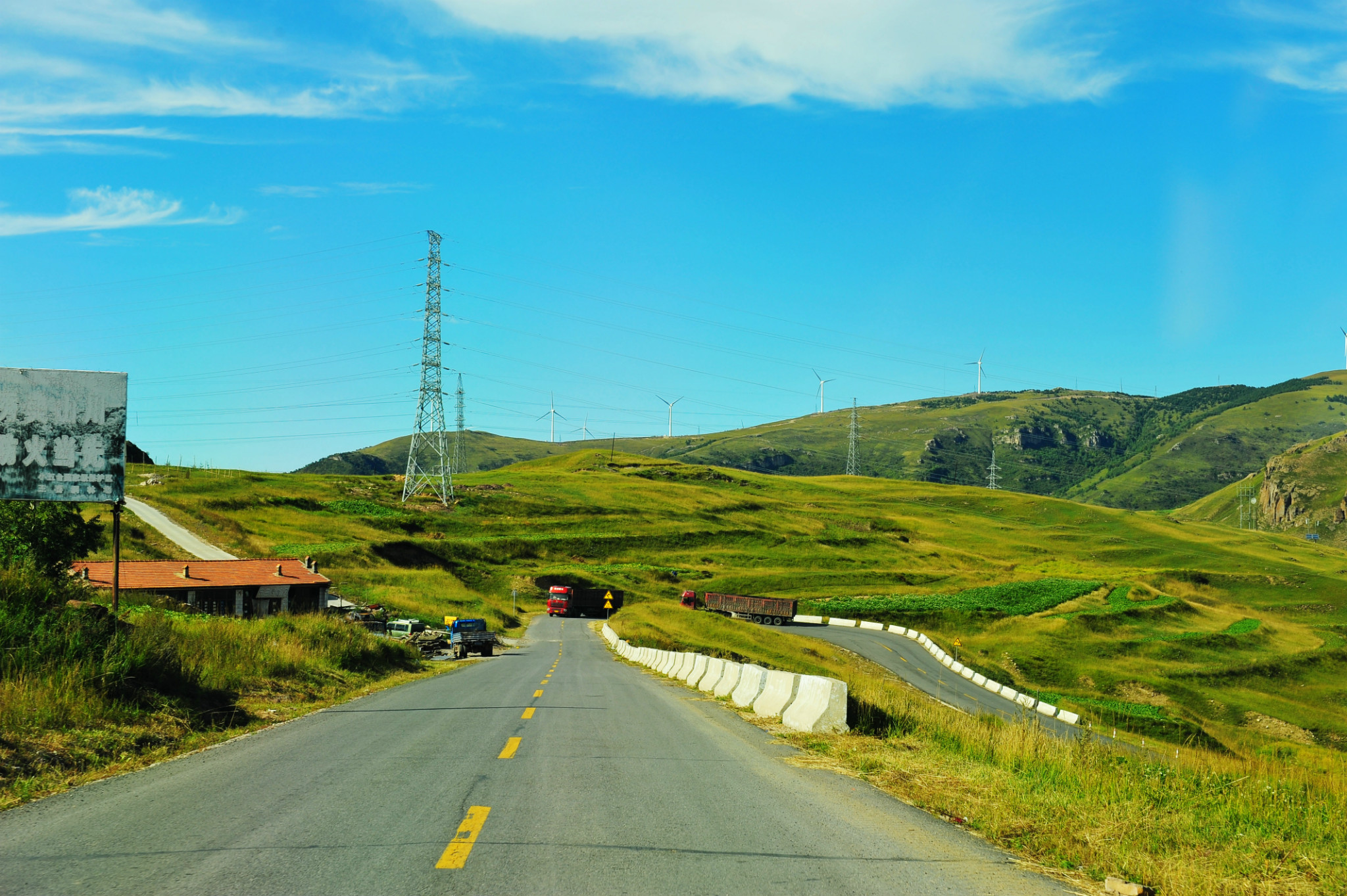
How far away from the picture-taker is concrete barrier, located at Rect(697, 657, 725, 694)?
24.8 m

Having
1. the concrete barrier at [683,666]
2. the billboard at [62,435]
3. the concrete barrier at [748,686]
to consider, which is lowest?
the concrete barrier at [683,666]

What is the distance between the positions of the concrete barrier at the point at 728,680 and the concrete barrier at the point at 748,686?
0.29 metres

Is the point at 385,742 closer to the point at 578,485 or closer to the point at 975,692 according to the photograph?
the point at 975,692

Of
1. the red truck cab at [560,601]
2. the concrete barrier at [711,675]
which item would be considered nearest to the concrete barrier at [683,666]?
the concrete barrier at [711,675]

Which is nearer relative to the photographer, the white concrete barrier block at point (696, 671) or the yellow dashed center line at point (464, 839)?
the yellow dashed center line at point (464, 839)

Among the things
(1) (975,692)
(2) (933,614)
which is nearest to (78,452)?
(1) (975,692)

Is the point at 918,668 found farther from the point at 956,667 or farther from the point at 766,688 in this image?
the point at 766,688

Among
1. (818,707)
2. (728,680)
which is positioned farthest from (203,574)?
(818,707)

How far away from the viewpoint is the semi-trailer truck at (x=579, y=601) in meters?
98.9

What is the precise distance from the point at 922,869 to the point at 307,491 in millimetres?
134207

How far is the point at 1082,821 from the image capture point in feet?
29.0

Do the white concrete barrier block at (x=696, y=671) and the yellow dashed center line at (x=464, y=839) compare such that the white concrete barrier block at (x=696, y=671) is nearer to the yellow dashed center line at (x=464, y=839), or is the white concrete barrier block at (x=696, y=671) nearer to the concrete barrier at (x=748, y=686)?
the concrete barrier at (x=748, y=686)

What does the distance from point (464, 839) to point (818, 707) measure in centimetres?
936

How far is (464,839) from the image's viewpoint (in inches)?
299
